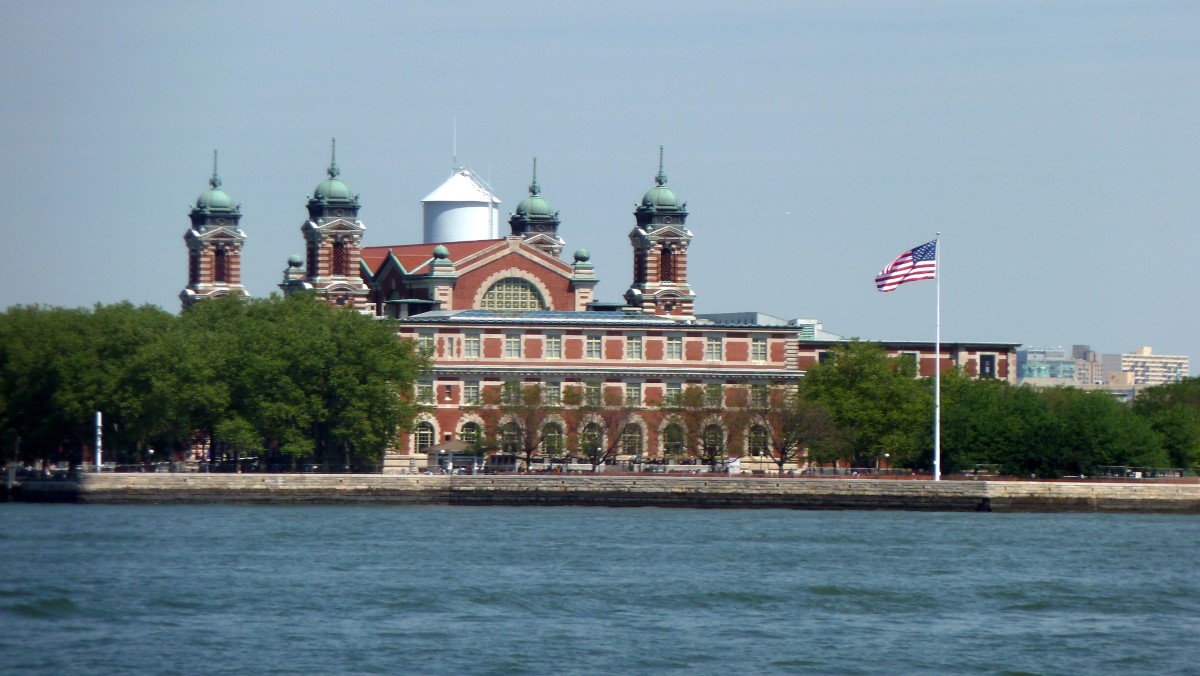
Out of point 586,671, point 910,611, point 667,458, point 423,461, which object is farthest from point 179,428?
point 586,671

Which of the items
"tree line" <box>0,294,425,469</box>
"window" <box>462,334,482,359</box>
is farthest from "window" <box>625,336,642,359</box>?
"tree line" <box>0,294,425,469</box>

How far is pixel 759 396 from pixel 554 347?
1025 centimetres

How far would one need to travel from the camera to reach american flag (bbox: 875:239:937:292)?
238 feet

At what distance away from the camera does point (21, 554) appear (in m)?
54.2

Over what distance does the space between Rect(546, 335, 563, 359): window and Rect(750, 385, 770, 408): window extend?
368 inches

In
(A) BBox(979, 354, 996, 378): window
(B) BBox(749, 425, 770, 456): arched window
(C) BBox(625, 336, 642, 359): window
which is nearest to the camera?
(B) BBox(749, 425, 770, 456): arched window

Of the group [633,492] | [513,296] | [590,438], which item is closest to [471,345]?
[590,438]

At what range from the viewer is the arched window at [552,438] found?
94.6 metres

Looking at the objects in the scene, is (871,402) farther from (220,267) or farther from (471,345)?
(220,267)

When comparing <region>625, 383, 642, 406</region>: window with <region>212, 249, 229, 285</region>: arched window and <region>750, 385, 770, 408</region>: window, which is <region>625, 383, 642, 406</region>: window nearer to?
<region>750, 385, 770, 408</region>: window

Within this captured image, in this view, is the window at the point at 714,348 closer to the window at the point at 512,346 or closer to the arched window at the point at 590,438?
the window at the point at 512,346

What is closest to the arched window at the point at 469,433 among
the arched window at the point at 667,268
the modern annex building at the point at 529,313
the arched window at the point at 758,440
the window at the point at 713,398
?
the modern annex building at the point at 529,313

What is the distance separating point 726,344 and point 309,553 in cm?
5042

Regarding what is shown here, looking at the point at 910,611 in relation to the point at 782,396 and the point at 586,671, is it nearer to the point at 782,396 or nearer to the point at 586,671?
the point at 586,671
